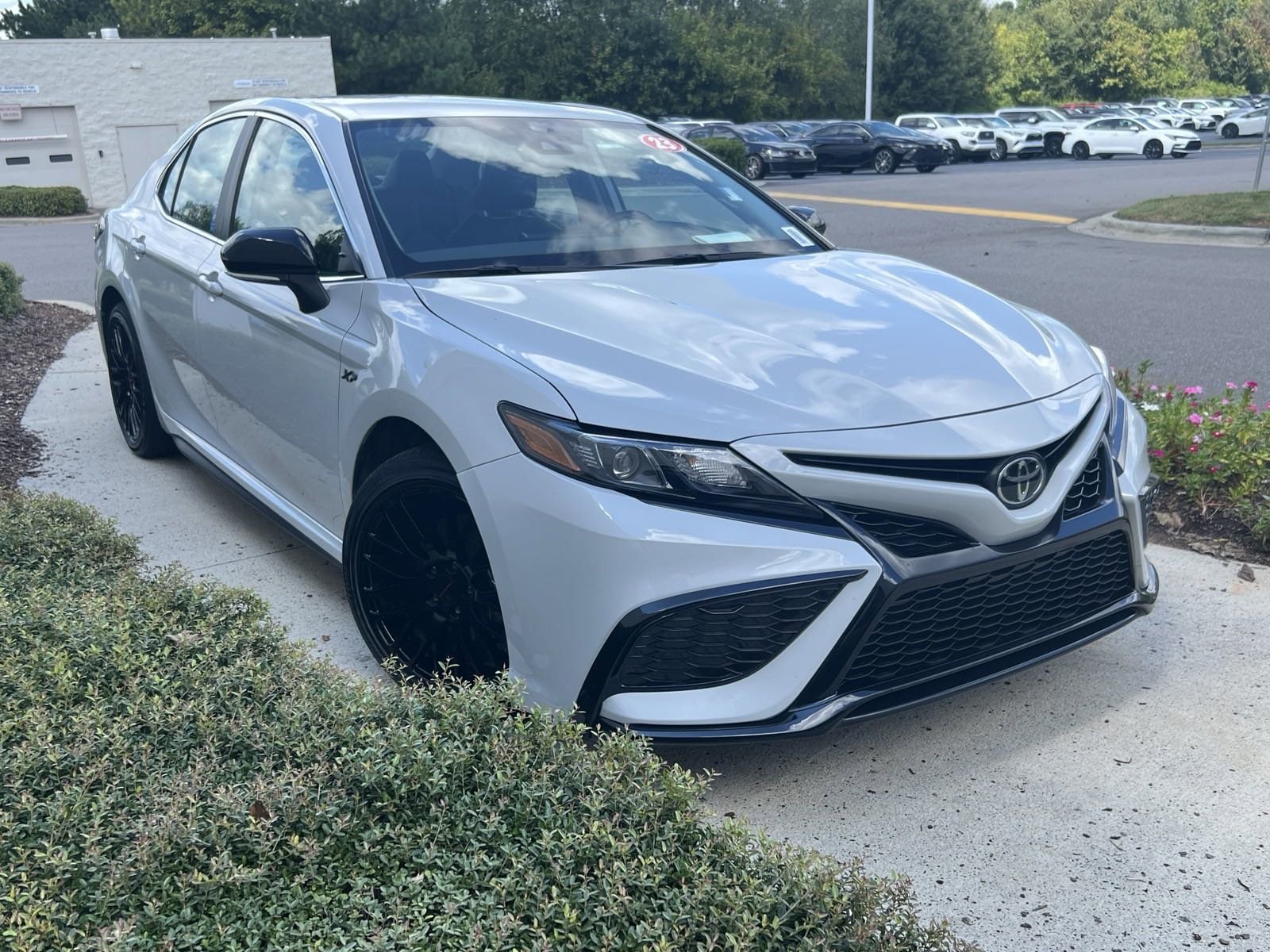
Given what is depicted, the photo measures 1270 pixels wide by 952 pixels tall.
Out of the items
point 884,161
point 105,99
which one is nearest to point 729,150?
point 884,161

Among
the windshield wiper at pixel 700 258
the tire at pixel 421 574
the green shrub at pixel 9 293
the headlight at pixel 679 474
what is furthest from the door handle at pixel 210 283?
the green shrub at pixel 9 293

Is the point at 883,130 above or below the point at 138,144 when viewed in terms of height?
below

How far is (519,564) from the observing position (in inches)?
106

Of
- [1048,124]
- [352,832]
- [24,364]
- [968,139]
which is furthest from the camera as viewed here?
[1048,124]

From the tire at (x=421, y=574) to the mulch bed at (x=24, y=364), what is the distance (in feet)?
9.43

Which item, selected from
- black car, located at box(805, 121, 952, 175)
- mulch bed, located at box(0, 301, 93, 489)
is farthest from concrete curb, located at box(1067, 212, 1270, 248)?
black car, located at box(805, 121, 952, 175)

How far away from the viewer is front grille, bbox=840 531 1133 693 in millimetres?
2664

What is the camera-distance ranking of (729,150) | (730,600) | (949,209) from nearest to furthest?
(730,600)
(949,209)
(729,150)

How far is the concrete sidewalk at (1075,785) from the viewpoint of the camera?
8.21 ft

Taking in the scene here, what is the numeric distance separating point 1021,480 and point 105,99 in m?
33.5

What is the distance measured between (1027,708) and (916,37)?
61175 mm

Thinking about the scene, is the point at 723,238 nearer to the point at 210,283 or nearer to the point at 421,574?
the point at 421,574

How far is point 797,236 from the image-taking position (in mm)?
4207

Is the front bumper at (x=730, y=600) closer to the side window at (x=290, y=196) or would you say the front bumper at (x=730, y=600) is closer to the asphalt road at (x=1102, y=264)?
the side window at (x=290, y=196)
